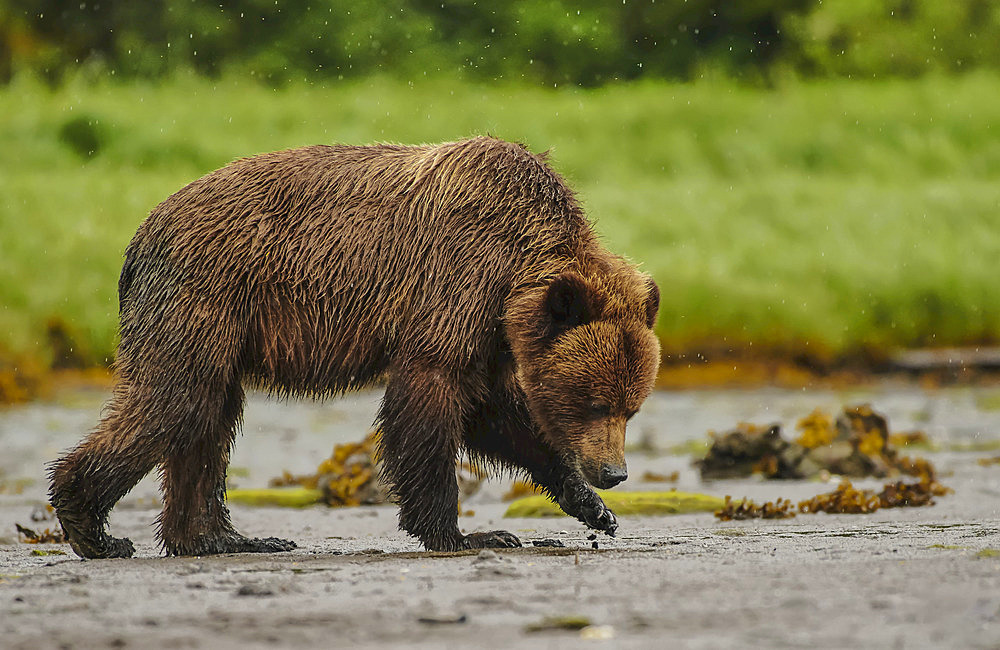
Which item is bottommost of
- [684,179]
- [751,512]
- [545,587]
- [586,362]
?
[545,587]

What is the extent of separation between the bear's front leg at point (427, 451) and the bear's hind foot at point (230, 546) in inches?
22.9

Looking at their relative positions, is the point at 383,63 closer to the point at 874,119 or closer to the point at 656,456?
the point at 874,119

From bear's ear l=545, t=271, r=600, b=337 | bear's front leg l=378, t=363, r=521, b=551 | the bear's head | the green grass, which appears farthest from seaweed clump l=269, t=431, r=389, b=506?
the green grass

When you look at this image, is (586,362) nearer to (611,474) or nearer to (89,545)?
(611,474)

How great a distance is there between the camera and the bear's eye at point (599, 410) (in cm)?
598

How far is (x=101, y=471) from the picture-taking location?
616cm

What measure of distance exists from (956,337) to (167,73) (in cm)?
1543

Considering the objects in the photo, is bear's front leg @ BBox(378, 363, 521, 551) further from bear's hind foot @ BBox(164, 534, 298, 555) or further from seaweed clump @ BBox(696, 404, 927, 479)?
seaweed clump @ BBox(696, 404, 927, 479)

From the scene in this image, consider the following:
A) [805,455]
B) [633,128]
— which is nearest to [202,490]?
[805,455]

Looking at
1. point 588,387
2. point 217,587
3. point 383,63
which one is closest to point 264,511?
point 588,387

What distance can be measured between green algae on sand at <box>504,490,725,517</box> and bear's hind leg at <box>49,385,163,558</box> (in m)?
2.30

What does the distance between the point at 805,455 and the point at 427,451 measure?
12.3 feet

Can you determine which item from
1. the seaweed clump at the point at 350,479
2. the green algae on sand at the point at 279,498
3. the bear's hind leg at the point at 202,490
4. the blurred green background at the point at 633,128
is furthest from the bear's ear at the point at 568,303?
the blurred green background at the point at 633,128

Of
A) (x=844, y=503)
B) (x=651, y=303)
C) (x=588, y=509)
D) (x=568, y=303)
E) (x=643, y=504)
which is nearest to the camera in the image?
(x=568, y=303)
